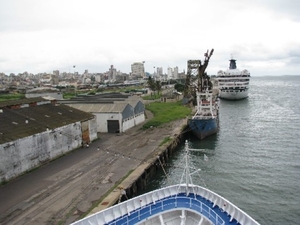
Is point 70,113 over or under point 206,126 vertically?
over

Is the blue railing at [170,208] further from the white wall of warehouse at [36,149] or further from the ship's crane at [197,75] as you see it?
the ship's crane at [197,75]

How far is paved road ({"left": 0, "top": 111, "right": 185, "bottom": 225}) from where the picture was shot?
19.3 m

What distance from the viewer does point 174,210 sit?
16734 mm

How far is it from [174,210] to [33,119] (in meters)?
21.7

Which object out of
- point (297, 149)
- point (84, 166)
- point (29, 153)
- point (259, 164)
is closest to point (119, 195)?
point (84, 166)

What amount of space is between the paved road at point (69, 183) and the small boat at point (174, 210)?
4110 mm

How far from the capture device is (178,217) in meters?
16.8

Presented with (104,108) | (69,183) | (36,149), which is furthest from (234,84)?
(69,183)

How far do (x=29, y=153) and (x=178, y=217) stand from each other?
54.2 ft

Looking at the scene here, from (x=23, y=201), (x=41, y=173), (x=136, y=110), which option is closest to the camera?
(x=23, y=201)

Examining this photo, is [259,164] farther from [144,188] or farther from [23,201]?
[23,201]

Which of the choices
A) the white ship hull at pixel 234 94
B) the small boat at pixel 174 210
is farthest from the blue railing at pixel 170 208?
the white ship hull at pixel 234 94

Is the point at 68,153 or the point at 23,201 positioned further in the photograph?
the point at 68,153

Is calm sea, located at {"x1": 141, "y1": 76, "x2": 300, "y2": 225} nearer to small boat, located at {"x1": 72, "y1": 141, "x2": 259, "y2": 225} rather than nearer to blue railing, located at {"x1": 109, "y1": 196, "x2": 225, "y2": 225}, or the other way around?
small boat, located at {"x1": 72, "y1": 141, "x2": 259, "y2": 225}
